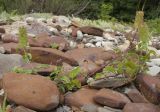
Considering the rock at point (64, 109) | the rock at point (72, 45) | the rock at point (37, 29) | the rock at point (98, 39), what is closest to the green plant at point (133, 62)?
the rock at point (64, 109)

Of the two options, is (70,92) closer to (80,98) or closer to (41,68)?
(80,98)

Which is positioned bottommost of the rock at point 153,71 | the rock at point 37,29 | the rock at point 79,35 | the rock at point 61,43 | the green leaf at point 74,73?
the rock at point 37,29

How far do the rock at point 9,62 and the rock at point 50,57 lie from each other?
16 centimetres

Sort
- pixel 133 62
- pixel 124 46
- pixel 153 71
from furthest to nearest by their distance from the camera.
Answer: pixel 124 46
pixel 153 71
pixel 133 62

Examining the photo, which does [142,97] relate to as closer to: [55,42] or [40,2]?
[55,42]

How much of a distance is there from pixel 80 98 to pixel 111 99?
0.24 m

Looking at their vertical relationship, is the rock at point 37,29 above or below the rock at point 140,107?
below

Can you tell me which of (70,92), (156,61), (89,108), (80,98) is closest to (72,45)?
(156,61)

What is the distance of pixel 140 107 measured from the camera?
11.2ft

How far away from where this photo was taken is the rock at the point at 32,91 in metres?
3.42

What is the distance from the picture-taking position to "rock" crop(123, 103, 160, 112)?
3.37m

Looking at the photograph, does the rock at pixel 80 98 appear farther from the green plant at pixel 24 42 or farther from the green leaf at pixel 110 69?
the green plant at pixel 24 42

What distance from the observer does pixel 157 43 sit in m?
5.73

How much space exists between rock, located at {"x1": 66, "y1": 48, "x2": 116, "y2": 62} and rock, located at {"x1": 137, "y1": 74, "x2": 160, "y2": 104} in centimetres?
66
